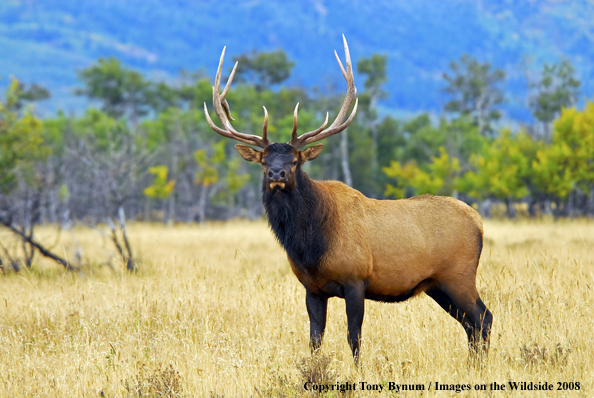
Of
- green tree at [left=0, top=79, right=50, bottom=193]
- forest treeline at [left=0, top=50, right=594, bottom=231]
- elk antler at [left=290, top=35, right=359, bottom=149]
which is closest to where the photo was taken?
elk antler at [left=290, top=35, right=359, bottom=149]

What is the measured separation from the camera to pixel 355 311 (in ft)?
18.9

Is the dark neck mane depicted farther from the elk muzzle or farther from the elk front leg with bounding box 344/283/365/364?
the elk front leg with bounding box 344/283/365/364

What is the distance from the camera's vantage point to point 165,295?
26.2 feet

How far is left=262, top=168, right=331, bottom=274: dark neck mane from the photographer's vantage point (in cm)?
591

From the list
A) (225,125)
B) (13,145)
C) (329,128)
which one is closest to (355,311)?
(329,128)

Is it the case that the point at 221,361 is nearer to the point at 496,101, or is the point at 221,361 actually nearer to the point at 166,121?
the point at 166,121

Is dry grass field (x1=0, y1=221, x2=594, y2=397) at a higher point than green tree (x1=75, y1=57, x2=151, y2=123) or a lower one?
lower

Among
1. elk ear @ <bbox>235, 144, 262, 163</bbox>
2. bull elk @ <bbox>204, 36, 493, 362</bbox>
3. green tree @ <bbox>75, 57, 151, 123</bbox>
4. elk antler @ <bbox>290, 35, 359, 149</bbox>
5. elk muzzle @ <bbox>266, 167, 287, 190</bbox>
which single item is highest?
green tree @ <bbox>75, 57, 151, 123</bbox>

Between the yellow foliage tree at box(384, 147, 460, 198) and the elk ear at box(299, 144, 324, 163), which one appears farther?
the yellow foliage tree at box(384, 147, 460, 198)

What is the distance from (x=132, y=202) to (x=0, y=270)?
3252 centimetres

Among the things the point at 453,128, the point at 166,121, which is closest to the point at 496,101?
the point at 453,128

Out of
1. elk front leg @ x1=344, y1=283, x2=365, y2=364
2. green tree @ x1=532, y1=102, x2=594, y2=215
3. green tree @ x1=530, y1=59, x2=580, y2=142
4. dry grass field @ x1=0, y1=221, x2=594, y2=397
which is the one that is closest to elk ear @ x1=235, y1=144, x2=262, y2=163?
elk front leg @ x1=344, y1=283, x2=365, y2=364

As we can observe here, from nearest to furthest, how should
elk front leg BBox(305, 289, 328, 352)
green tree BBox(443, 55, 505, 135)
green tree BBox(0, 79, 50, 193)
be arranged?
1. elk front leg BBox(305, 289, 328, 352)
2. green tree BBox(0, 79, 50, 193)
3. green tree BBox(443, 55, 505, 135)

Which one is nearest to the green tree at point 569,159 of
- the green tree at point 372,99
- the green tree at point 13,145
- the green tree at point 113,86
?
the green tree at point 372,99
